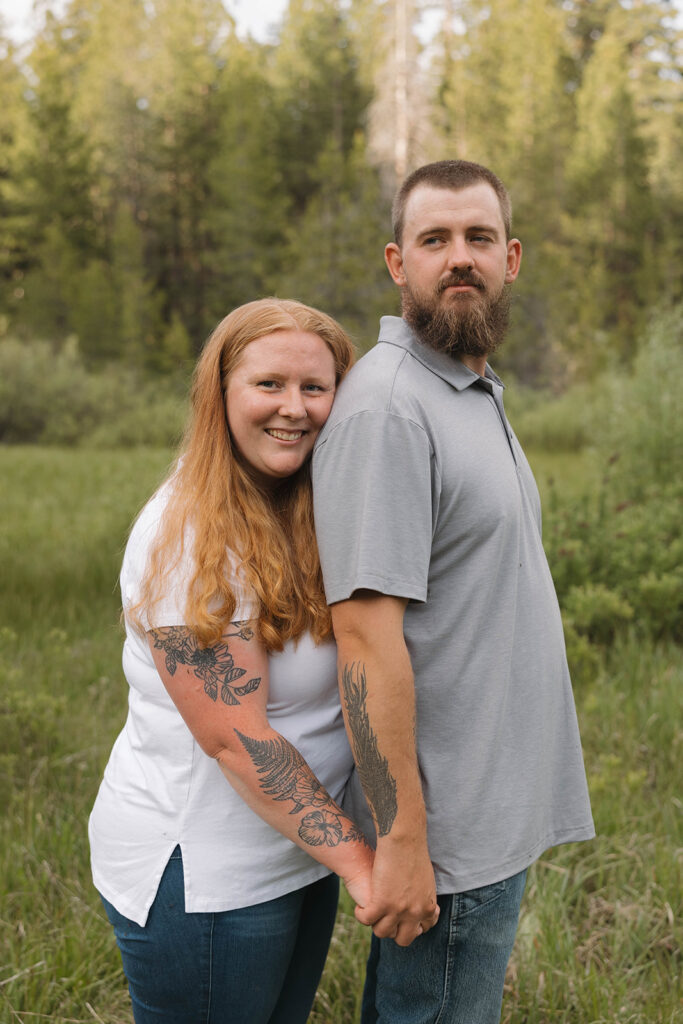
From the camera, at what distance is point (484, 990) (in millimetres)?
1826

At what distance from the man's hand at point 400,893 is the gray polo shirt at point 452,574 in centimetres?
8

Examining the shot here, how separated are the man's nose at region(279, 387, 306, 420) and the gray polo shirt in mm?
64

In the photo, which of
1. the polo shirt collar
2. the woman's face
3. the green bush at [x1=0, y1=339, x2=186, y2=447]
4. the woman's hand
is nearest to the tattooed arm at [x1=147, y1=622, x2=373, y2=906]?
the woman's hand

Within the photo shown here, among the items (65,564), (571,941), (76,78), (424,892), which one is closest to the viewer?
(424,892)

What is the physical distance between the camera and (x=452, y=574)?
1.76 meters

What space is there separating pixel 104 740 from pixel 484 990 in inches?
111

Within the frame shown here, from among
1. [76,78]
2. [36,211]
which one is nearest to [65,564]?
[36,211]

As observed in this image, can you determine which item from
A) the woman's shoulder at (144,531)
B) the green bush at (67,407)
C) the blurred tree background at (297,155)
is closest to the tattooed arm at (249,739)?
the woman's shoulder at (144,531)

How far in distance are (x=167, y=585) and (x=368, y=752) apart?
0.48m

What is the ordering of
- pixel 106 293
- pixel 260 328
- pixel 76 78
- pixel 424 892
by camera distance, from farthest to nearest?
pixel 76 78
pixel 106 293
pixel 260 328
pixel 424 892

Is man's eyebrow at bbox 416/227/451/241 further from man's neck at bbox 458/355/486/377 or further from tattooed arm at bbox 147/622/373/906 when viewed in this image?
tattooed arm at bbox 147/622/373/906

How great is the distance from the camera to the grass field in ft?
9.00

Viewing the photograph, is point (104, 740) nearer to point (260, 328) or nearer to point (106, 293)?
point (260, 328)

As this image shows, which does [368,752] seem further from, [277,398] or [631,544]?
[631,544]
